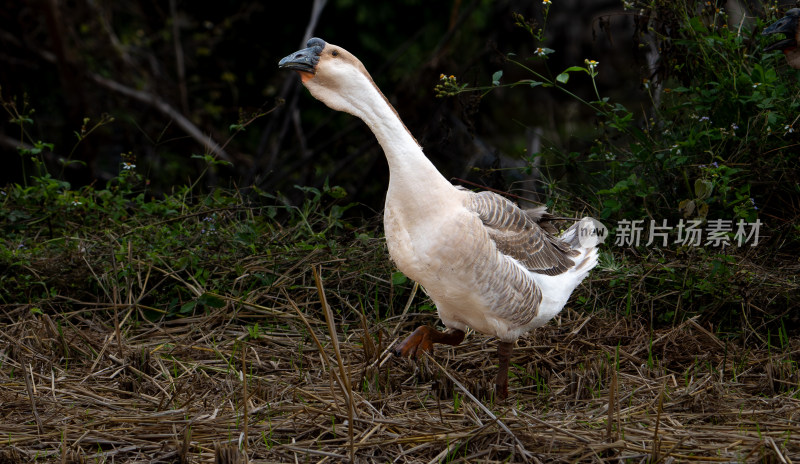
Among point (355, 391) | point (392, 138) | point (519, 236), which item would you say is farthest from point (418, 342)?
point (392, 138)

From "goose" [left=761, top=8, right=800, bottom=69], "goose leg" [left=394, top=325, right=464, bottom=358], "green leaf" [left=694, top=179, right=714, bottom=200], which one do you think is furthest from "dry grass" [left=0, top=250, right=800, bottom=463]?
"goose" [left=761, top=8, right=800, bottom=69]

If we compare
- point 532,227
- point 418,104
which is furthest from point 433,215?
point 418,104

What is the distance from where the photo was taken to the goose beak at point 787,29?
415 cm

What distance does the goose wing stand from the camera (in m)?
3.51

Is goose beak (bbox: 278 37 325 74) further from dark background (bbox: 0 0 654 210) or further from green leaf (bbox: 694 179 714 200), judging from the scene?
dark background (bbox: 0 0 654 210)

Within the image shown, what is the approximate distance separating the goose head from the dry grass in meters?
0.74

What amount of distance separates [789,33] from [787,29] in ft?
0.09

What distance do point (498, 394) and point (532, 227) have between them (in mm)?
748

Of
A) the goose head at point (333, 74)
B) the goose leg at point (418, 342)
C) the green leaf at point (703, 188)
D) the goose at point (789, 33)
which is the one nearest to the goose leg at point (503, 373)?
the goose leg at point (418, 342)

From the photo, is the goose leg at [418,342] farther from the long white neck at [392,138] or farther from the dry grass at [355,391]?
the long white neck at [392,138]

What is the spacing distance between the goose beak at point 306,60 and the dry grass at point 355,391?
0.82m

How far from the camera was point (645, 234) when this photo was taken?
Answer: 4734 mm

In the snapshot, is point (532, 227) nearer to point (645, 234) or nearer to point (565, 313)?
point (565, 313)

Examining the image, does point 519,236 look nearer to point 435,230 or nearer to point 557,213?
point 435,230
